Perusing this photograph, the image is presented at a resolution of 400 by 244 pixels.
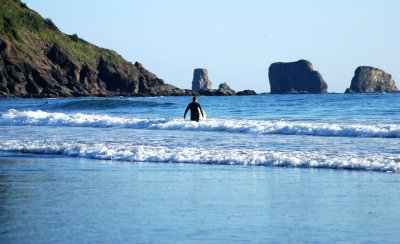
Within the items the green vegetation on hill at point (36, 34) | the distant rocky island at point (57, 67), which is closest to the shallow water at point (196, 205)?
the distant rocky island at point (57, 67)

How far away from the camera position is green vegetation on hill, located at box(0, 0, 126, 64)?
431 feet

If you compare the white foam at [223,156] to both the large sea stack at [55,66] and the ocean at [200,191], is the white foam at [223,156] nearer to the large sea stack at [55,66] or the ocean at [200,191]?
the ocean at [200,191]

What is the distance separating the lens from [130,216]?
11.2 metres

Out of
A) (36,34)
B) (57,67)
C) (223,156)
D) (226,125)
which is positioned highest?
(36,34)

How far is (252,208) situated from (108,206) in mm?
2067

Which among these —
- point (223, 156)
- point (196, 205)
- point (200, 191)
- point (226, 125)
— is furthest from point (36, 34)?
point (196, 205)

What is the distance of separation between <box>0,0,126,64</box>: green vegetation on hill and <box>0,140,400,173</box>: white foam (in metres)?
109

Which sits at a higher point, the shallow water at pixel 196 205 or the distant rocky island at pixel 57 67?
the distant rocky island at pixel 57 67

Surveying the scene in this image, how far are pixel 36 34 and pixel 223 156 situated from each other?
121336mm

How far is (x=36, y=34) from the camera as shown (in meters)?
136

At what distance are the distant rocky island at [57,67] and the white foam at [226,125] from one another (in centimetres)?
7804

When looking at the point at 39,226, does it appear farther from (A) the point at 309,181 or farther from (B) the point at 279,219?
(A) the point at 309,181

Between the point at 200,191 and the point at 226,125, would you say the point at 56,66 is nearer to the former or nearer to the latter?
the point at 226,125

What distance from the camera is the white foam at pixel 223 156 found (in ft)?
56.3
